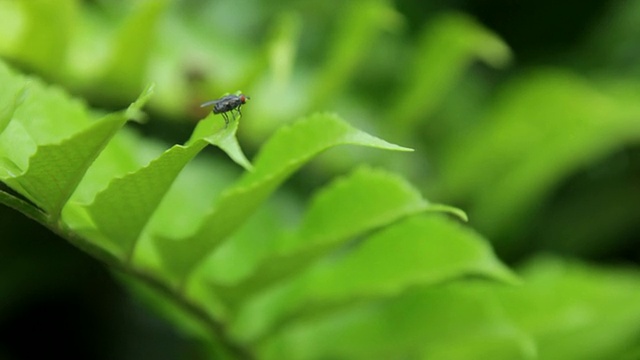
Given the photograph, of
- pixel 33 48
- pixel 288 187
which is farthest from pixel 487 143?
pixel 33 48

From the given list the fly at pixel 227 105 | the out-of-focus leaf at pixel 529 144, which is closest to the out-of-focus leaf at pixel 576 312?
the out-of-focus leaf at pixel 529 144

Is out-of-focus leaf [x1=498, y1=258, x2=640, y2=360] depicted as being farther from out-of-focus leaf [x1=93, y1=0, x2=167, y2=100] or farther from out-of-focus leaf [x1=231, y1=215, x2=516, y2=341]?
out-of-focus leaf [x1=93, y1=0, x2=167, y2=100]

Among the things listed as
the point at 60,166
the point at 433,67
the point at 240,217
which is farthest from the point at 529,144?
the point at 60,166

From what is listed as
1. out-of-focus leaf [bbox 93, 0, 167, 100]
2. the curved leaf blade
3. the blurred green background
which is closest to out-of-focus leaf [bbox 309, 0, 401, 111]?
the blurred green background

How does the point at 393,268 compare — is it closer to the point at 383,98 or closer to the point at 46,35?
the point at 46,35

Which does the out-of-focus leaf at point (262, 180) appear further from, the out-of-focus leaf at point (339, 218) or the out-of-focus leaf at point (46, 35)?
the out-of-focus leaf at point (46, 35)

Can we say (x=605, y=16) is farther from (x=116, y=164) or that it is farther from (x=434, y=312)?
(x=116, y=164)
